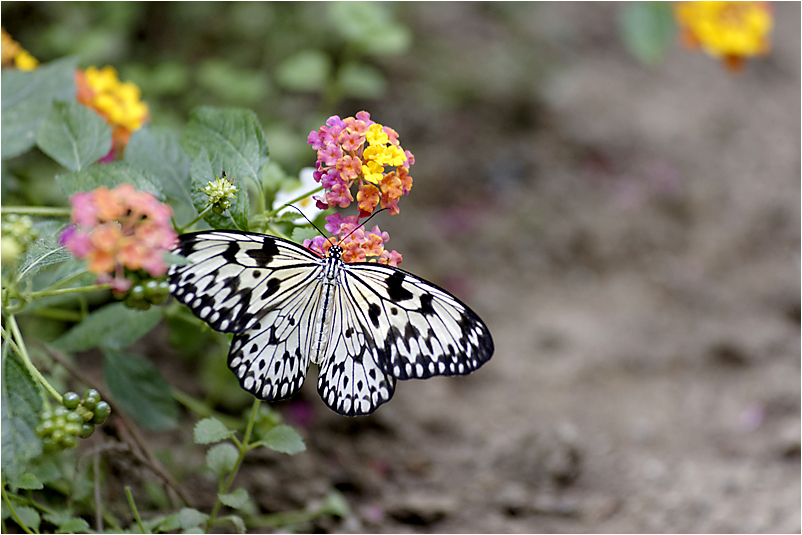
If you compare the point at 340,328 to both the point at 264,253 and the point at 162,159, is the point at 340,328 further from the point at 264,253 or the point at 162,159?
the point at 162,159

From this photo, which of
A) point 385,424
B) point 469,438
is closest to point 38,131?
point 385,424

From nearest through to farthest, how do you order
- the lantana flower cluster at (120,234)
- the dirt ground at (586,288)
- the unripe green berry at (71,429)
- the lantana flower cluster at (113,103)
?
the lantana flower cluster at (120,234), the unripe green berry at (71,429), the lantana flower cluster at (113,103), the dirt ground at (586,288)

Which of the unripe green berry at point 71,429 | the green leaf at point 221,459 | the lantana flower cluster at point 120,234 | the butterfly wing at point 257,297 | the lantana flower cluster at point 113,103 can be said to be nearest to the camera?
the lantana flower cluster at point 120,234

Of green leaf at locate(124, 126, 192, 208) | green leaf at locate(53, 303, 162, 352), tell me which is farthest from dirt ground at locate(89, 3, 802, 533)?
green leaf at locate(124, 126, 192, 208)

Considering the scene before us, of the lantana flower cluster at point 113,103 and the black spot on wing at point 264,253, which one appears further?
the lantana flower cluster at point 113,103

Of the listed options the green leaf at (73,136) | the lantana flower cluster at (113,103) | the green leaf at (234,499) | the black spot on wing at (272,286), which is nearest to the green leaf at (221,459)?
the green leaf at (234,499)

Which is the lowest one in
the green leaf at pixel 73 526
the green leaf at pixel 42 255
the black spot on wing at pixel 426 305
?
the green leaf at pixel 73 526

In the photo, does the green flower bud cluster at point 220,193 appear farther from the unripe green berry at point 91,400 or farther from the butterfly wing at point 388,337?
the unripe green berry at point 91,400

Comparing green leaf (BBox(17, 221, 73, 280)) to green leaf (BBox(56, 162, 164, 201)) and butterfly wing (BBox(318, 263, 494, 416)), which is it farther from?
butterfly wing (BBox(318, 263, 494, 416))
